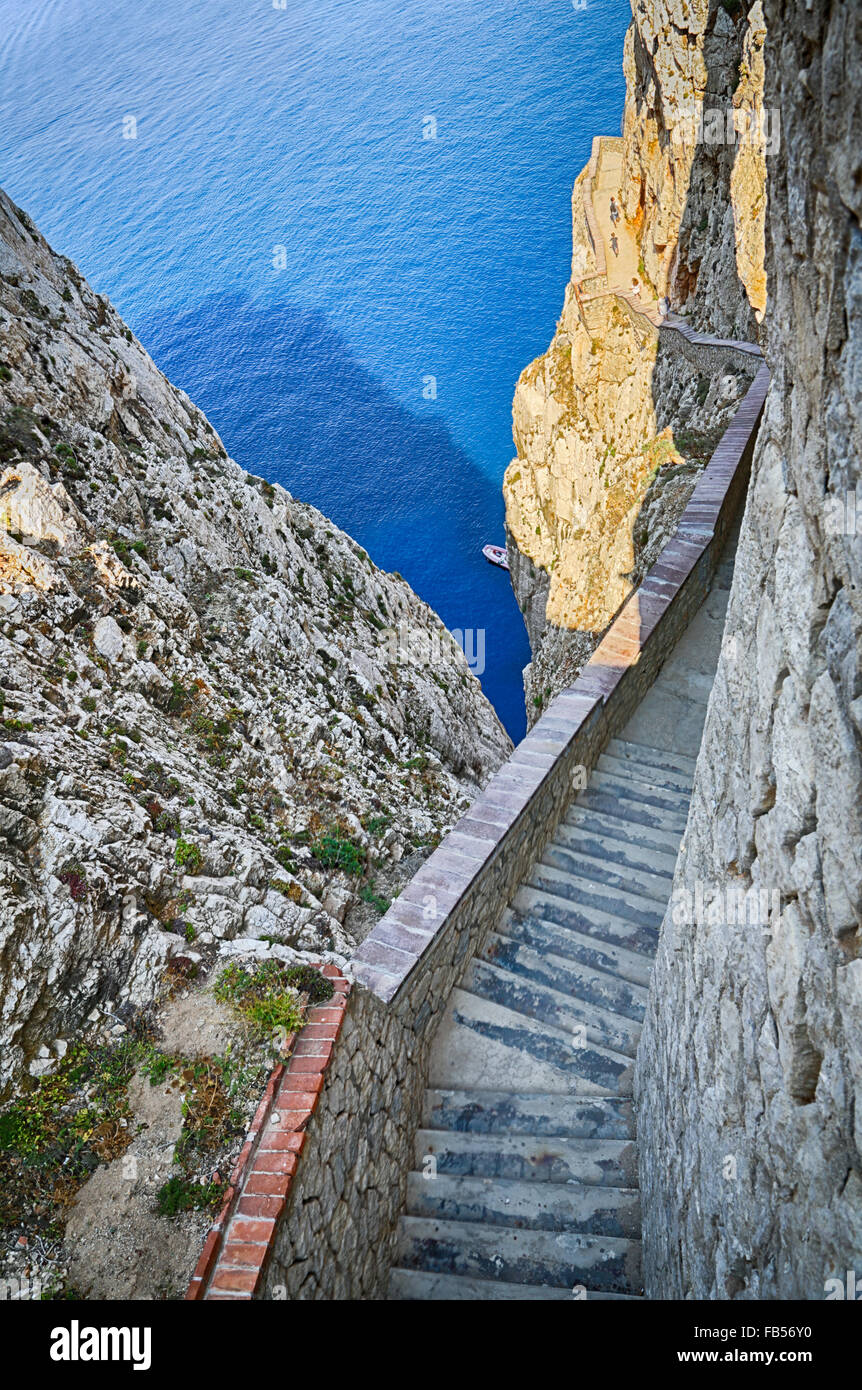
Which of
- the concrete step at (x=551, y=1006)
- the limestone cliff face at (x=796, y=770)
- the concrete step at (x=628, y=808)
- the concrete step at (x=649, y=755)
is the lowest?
the concrete step at (x=551, y=1006)

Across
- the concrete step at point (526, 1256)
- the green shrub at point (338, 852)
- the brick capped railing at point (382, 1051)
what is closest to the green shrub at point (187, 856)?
the brick capped railing at point (382, 1051)

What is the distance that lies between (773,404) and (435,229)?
39.3m

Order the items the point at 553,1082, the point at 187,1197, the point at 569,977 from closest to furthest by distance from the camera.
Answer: the point at 187,1197 → the point at 553,1082 → the point at 569,977

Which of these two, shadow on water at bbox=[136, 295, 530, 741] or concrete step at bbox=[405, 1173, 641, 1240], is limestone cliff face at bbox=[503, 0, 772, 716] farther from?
concrete step at bbox=[405, 1173, 641, 1240]

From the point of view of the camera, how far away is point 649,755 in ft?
24.1

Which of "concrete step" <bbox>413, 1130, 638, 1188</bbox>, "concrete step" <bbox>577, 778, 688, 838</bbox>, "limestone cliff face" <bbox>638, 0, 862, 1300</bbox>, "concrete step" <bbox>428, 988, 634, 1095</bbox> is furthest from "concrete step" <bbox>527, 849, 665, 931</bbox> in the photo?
"limestone cliff face" <bbox>638, 0, 862, 1300</bbox>

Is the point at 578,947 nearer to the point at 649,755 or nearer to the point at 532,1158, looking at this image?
the point at 532,1158

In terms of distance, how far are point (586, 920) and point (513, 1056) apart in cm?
109

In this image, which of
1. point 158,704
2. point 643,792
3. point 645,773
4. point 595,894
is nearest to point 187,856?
point 158,704

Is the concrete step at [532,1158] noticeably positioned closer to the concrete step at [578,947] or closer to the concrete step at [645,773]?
the concrete step at [578,947]

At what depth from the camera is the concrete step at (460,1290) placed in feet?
14.4

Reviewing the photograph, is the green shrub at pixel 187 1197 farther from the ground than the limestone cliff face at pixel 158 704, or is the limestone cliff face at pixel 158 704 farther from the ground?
the limestone cliff face at pixel 158 704

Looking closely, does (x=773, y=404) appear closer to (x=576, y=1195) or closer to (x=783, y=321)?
(x=783, y=321)

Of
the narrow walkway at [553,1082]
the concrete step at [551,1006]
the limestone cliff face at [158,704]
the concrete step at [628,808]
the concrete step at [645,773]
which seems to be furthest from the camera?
the concrete step at [645,773]
